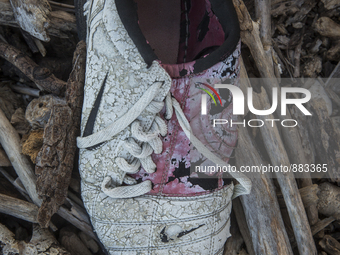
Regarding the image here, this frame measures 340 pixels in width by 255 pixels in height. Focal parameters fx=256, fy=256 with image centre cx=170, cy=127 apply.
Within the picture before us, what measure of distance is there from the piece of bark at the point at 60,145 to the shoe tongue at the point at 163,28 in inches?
15.0

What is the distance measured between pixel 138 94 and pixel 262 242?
3.28ft

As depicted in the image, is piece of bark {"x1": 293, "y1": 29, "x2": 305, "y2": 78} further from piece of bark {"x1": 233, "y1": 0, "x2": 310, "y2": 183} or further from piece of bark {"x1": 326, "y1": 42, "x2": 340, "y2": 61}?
piece of bark {"x1": 233, "y1": 0, "x2": 310, "y2": 183}

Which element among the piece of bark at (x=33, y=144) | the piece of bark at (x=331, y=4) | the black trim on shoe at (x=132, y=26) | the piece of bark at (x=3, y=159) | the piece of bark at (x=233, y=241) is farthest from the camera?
the piece of bark at (x=331, y=4)

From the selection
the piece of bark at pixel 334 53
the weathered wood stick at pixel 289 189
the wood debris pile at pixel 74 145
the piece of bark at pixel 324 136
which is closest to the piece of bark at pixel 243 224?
the wood debris pile at pixel 74 145

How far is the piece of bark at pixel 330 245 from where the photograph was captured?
1445 mm

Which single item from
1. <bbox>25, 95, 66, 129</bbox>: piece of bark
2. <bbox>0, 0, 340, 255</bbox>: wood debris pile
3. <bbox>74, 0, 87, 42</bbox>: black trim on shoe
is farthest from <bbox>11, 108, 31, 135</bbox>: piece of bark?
<bbox>74, 0, 87, 42</bbox>: black trim on shoe

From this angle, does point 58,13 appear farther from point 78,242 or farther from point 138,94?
point 78,242

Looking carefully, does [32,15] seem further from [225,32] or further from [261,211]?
[261,211]

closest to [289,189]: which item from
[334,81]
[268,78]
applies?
[268,78]

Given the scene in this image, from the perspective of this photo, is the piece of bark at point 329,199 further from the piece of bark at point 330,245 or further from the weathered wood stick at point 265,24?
the weathered wood stick at point 265,24

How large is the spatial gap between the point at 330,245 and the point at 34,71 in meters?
1.85

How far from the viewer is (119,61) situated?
1.04m

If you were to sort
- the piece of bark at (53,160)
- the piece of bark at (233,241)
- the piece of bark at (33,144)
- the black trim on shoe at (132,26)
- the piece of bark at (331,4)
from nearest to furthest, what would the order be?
1. the black trim on shoe at (132,26)
2. the piece of bark at (53,160)
3. the piece of bark at (33,144)
4. the piece of bark at (233,241)
5. the piece of bark at (331,4)

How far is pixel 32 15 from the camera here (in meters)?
1.21
